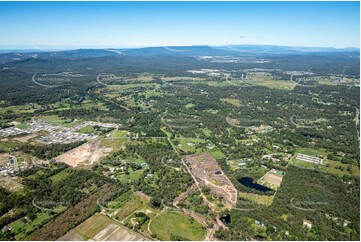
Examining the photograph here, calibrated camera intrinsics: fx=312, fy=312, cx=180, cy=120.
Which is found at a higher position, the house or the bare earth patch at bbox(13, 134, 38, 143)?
the bare earth patch at bbox(13, 134, 38, 143)

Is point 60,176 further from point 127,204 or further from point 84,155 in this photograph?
point 127,204

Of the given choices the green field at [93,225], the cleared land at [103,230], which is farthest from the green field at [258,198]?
the green field at [93,225]

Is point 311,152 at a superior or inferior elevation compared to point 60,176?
superior

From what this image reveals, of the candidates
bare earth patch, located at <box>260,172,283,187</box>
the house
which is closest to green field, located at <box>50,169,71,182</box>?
bare earth patch, located at <box>260,172,283,187</box>

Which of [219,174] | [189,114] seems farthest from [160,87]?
[219,174]

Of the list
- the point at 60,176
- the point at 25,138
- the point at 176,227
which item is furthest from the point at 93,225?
the point at 25,138

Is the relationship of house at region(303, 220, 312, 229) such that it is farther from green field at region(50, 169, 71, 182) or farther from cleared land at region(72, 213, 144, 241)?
green field at region(50, 169, 71, 182)

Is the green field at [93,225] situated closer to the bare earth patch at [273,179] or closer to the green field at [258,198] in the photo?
the green field at [258,198]
